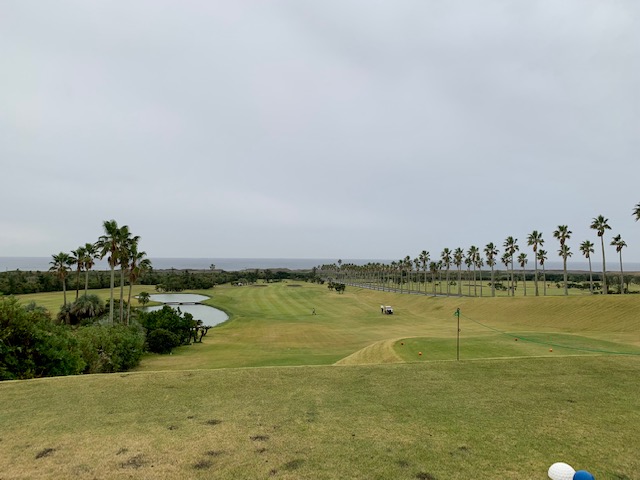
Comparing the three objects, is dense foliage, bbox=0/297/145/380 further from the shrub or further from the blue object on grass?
the blue object on grass

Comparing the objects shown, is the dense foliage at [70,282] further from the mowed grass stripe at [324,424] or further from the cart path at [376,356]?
the mowed grass stripe at [324,424]

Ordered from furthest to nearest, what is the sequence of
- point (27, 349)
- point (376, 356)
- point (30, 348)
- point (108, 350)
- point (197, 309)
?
point (197, 309)
point (108, 350)
point (376, 356)
point (30, 348)
point (27, 349)

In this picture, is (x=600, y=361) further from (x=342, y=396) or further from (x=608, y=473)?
(x=342, y=396)

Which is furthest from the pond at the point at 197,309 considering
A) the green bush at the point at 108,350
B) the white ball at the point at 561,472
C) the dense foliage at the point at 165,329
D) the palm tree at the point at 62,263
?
the white ball at the point at 561,472

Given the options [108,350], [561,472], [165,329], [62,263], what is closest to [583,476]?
[561,472]

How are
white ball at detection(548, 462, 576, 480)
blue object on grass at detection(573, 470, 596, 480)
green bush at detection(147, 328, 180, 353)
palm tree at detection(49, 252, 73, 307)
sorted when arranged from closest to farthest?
blue object on grass at detection(573, 470, 596, 480), white ball at detection(548, 462, 576, 480), green bush at detection(147, 328, 180, 353), palm tree at detection(49, 252, 73, 307)

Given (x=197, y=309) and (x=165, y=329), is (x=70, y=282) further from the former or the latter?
(x=165, y=329)

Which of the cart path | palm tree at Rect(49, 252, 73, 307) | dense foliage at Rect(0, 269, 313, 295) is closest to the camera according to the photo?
the cart path

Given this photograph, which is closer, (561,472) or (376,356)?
(561,472)

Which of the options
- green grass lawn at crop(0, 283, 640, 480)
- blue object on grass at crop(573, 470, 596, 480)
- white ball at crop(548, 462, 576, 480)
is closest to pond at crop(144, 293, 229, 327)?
green grass lawn at crop(0, 283, 640, 480)

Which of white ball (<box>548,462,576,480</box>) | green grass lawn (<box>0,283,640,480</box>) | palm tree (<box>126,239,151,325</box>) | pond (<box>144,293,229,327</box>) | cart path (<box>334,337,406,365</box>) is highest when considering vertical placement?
palm tree (<box>126,239,151,325</box>)

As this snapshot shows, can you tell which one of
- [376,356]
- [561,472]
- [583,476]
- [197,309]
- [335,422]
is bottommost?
[197,309]

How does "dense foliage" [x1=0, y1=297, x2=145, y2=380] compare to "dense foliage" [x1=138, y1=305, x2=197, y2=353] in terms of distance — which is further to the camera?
"dense foliage" [x1=138, y1=305, x2=197, y2=353]

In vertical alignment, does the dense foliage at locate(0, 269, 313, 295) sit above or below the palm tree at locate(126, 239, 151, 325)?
below
